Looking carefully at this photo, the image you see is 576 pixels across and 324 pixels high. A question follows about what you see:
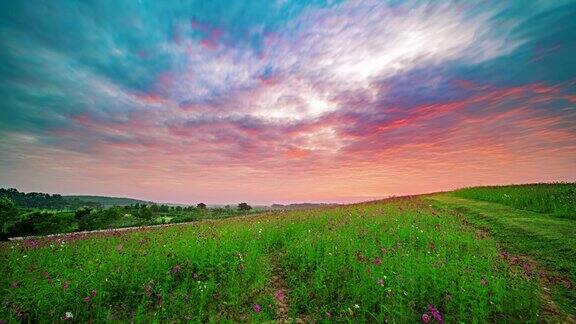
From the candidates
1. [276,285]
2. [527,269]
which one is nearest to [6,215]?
[276,285]

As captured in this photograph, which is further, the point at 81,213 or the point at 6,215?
the point at 81,213

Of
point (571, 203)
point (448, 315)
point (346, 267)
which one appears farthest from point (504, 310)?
point (571, 203)

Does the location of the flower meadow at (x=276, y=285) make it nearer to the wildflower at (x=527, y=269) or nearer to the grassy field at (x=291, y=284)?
the grassy field at (x=291, y=284)

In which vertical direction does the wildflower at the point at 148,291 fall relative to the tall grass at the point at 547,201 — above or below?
below

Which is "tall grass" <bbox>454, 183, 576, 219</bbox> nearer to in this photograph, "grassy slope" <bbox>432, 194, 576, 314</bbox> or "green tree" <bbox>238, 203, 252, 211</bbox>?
"grassy slope" <bbox>432, 194, 576, 314</bbox>

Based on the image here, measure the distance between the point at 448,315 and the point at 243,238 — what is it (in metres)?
7.34

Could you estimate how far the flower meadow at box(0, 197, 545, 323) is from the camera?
18.4ft

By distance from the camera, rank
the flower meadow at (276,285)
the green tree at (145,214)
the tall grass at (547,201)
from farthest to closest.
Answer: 1. the green tree at (145,214)
2. the tall grass at (547,201)
3. the flower meadow at (276,285)

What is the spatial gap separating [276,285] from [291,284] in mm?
393

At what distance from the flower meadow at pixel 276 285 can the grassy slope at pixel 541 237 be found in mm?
1106

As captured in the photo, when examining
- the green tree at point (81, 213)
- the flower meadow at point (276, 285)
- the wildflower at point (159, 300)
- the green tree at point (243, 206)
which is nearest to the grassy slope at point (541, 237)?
the flower meadow at point (276, 285)

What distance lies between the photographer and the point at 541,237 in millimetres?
10422

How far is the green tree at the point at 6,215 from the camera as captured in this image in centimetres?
1755

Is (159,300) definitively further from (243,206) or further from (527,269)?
(243,206)
